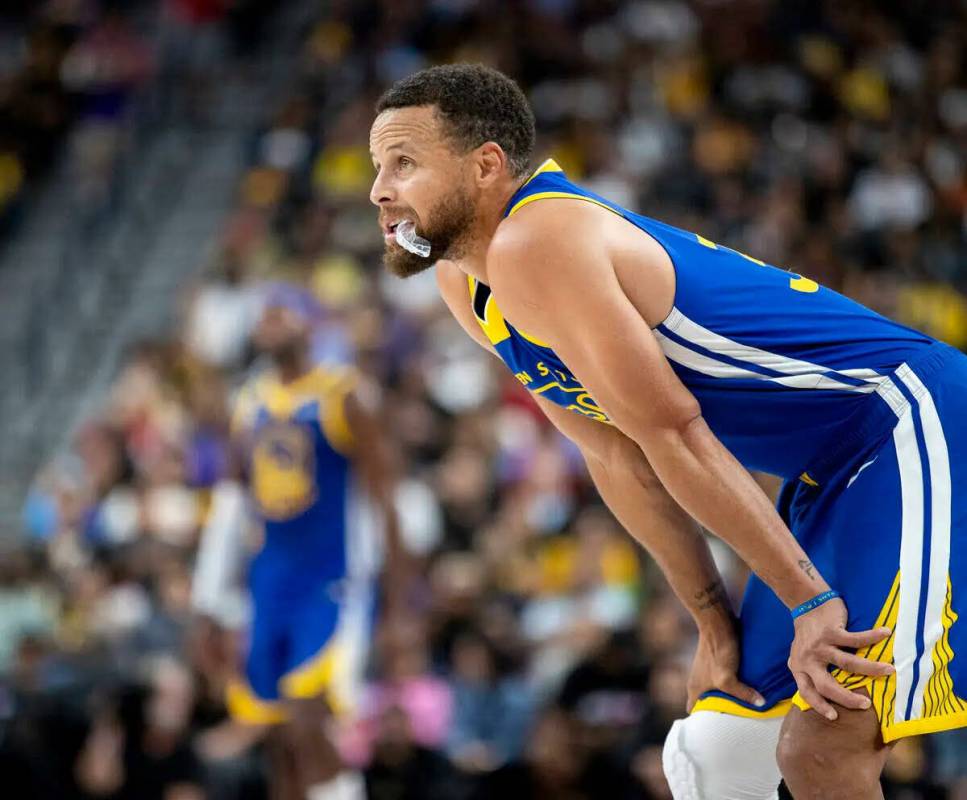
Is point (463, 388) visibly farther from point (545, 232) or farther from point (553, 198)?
point (545, 232)

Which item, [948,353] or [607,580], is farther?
[607,580]

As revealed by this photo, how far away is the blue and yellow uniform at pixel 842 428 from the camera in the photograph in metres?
3.33

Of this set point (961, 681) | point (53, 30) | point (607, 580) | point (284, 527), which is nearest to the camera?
point (961, 681)

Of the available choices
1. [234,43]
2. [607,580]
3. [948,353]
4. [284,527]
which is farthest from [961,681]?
[234,43]

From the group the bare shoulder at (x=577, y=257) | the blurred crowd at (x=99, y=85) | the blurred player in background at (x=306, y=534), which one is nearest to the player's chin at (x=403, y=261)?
the bare shoulder at (x=577, y=257)

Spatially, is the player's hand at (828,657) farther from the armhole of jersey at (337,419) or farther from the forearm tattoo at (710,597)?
the armhole of jersey at (337,419)

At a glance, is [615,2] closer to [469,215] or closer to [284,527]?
[284,527]

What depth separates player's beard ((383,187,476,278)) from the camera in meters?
3.62

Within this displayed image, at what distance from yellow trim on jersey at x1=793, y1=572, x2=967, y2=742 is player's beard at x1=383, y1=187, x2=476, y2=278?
4.34ft

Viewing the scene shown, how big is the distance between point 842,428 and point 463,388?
7292 millimetres

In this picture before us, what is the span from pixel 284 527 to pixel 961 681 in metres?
4.51

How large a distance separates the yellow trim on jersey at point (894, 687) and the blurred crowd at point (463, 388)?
3.72 metres

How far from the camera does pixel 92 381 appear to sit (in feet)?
42.4

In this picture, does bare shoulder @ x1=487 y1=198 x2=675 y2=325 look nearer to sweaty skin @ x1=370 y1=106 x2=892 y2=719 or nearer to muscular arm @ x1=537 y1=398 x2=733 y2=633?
sweaty skin @ x1=370 y1=106 x2=892 y2=719
